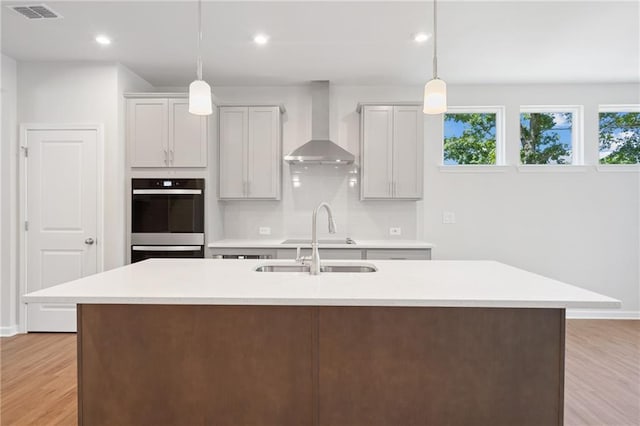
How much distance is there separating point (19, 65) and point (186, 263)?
308 centimetres

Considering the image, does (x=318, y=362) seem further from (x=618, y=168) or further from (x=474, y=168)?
(x=618, y=168)

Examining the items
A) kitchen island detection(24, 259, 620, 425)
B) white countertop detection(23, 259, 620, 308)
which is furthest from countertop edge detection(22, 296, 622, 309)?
kitchen island detection(24, 259, 620, 425)

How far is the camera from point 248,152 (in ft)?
13.6

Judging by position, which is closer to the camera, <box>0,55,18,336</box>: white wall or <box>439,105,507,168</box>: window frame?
<box>0,55,18,336</box>: white wall

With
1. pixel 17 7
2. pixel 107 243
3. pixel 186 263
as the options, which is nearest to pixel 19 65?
pixel 17 7

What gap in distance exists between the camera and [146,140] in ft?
12.6

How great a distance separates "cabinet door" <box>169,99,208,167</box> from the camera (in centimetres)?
385

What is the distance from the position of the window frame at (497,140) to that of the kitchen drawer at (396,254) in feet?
3.85

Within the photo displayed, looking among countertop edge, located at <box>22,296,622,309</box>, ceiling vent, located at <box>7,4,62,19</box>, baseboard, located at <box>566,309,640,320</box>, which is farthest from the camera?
baseboard, located at <box>566,309,640,320</box>

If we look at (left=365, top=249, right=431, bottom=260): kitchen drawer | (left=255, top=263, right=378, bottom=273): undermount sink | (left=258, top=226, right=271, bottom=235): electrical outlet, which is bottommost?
(left=365, top=249, right=431, bottom=260): kitchen drawer

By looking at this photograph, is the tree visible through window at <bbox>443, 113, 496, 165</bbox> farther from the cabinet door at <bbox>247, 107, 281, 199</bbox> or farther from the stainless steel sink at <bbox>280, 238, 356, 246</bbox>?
the cabinet door at <bbox>247, 107, 281, 199</bbox>

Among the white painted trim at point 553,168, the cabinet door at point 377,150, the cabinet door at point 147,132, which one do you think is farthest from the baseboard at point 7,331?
A: the white painted trim at point 553,168

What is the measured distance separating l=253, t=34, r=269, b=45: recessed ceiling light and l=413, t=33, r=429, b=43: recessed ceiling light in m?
1.23

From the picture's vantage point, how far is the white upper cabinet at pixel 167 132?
3842mm
